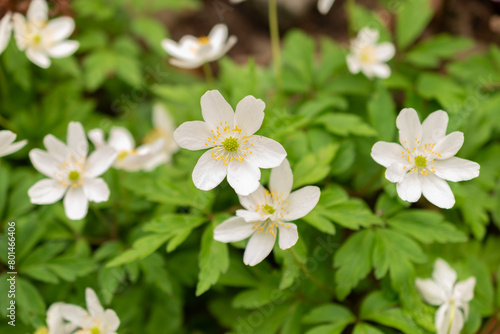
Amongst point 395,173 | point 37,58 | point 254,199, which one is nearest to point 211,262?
point 254,199

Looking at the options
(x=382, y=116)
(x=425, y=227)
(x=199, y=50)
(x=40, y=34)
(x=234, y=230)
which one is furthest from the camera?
(x=40, y=34)

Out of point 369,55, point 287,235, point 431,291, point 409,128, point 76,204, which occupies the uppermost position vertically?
point 409,128

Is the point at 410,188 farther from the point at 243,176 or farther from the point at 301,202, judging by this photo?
the point at 243,176

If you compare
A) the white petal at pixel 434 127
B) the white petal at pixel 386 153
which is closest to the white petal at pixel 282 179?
the white petal at pixel 386 153

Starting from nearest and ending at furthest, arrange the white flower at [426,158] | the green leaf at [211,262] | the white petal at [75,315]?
the white flower at [426,158]
the green leaf at [211,262]
the white petal at [75,315]

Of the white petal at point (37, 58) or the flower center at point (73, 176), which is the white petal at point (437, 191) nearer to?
the flower center at point (73, 176)

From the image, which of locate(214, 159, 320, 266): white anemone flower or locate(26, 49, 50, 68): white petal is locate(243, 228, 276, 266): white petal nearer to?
locate(214, 159, 320, 266): white anemone flower
